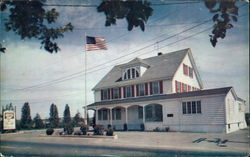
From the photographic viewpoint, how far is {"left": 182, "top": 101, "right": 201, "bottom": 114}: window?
1577cm

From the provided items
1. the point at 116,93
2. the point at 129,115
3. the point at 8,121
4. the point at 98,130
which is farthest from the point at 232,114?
the point at 8,121

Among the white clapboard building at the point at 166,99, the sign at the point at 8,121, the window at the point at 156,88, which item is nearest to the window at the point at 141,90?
the white clapboard building at the point at 166,99

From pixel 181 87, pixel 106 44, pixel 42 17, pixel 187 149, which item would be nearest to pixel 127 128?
pixel 181 87

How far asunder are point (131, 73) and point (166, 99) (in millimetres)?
5921

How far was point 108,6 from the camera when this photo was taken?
2816mm

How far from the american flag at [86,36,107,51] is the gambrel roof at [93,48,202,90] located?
13124mm

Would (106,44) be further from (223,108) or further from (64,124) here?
(223,108)

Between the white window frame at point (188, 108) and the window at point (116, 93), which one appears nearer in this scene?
the white window frame at point (188, 108)

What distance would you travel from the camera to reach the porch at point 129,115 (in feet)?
61.0

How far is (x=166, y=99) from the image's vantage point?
680 inches

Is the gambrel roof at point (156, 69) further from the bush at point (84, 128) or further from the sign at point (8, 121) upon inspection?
the sign at point (8, 121)

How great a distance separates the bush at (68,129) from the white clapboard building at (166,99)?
6.60ft

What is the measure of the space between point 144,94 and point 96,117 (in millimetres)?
4690

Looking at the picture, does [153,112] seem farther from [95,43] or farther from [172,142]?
[95,43]
